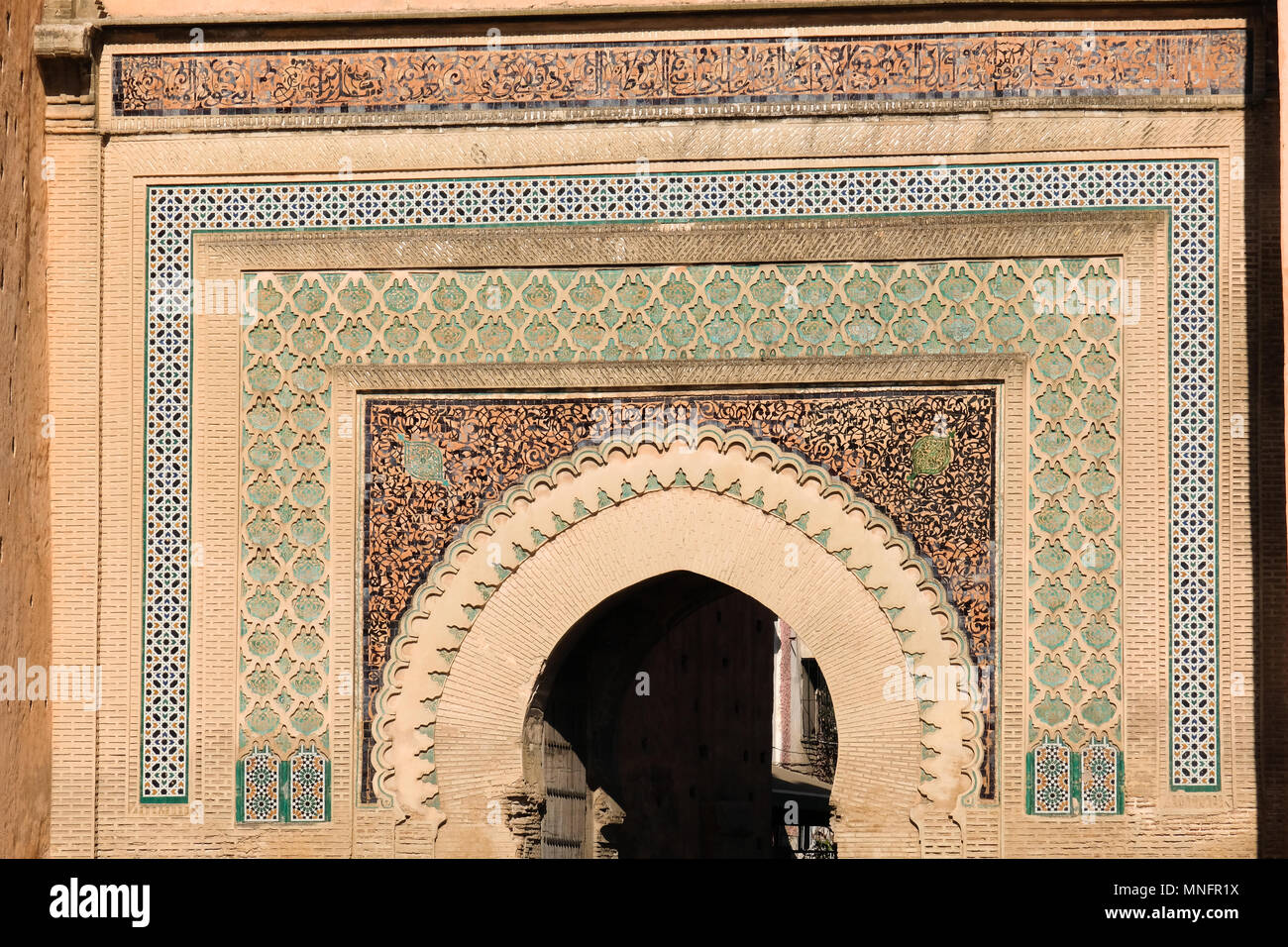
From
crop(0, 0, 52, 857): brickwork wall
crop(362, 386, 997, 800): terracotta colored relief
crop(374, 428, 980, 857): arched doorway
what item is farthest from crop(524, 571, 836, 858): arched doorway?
crop(0, 0, 52, 857): brickwork wall

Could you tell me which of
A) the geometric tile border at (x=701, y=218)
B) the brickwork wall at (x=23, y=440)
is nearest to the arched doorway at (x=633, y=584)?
the geometric tile border at (x=701, y=218)

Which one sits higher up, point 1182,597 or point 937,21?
point 937,21

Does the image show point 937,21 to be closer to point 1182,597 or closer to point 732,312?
point 732,312

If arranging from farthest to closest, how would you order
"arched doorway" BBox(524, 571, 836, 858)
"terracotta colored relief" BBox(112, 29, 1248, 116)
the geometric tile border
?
"arched doorway" BBox(524, 571, 836, 858)
"terracotta colored relief" BBox(112, 29, 1248, 116)
the geometric tile border

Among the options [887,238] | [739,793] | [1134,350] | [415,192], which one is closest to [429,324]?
[415,192]

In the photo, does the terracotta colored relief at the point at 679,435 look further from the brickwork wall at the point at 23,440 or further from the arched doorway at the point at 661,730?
the brickwork wall at the point at 23,440

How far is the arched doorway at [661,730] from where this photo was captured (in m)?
7.88

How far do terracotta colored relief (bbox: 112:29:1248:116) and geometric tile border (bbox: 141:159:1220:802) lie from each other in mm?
257

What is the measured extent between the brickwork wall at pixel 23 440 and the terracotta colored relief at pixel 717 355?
68 centimetres

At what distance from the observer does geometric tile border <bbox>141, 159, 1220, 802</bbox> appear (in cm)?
720

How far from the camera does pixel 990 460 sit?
730 centimetres

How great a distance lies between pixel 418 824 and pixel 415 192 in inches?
82.2

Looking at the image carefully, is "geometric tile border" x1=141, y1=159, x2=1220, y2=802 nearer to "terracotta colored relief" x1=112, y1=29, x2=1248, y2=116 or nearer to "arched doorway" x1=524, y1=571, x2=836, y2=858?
"terracotta colored relief" x1=112, y1=29, x2=1248, y2=116

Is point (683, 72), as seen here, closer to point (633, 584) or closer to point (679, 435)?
point (679, 435)
